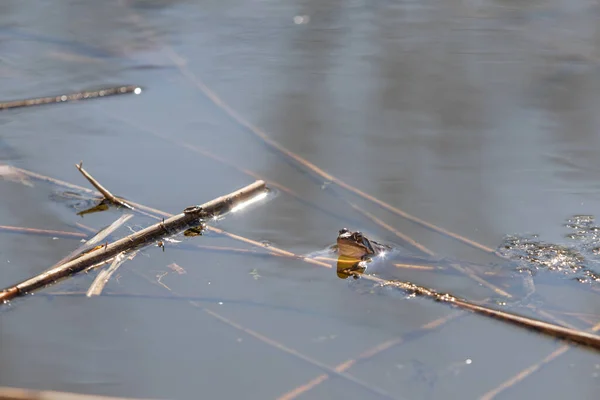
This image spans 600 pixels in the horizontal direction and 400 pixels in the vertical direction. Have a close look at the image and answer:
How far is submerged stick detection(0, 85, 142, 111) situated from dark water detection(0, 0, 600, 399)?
62 millimetres

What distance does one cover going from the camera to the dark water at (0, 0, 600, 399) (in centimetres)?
290

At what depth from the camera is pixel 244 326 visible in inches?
122

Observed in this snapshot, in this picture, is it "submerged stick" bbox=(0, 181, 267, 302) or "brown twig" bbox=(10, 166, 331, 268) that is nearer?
"submerged stick" bbox=(0, 181, 267, 302)

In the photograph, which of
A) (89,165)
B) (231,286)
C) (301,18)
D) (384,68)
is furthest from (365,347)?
(301,18)

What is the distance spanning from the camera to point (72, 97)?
5.20 m

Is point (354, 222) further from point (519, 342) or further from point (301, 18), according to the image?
point (301, 18)

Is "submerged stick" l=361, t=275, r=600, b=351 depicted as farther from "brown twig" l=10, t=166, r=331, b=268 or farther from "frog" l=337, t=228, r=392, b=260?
"brown twig" l=10, t=166, r=331, b=268

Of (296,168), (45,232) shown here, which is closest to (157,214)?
(45,232)

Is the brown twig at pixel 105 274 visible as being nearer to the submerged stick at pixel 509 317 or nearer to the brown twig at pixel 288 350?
the brown twig at pixel 288 350

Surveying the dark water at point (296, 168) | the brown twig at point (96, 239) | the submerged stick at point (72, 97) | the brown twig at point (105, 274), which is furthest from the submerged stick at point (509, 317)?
the submerged stick at point (72, 97)

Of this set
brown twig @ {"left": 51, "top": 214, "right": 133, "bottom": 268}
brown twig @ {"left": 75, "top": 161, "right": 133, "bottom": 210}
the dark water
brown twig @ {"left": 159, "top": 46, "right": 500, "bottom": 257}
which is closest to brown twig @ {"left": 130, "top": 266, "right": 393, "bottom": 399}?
the dark water

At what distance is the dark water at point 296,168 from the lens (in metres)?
2.90

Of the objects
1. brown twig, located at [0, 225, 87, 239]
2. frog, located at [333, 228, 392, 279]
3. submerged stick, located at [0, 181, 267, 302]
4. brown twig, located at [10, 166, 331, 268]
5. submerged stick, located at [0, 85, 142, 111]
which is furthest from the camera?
submerged stick, located at [0, 85, 142, 111]

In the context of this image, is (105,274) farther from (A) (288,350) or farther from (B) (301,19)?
(B) (301,19)
